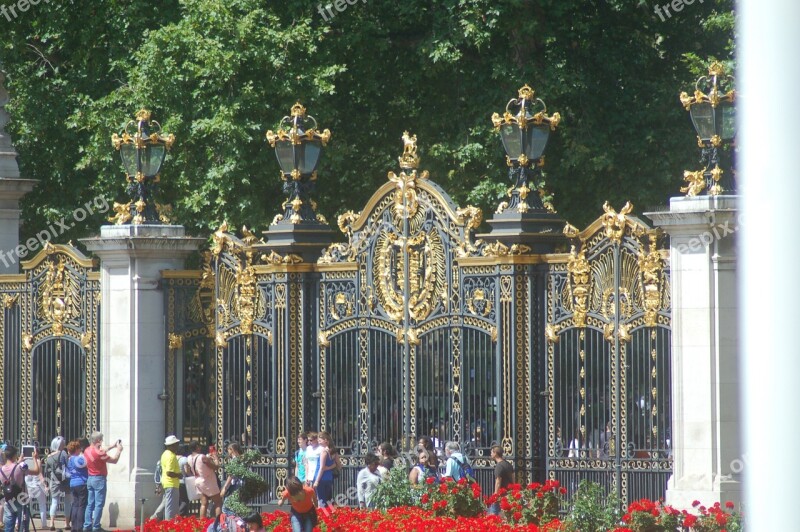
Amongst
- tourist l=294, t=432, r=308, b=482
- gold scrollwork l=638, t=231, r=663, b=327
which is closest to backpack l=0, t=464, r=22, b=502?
tourist l=294, t=432, r=308, b=482

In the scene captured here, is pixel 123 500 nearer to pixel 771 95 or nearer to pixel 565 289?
pixel 565 289

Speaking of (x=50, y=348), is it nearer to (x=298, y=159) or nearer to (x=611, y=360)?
(x=298, y=159)

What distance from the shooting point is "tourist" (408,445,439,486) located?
474 inches

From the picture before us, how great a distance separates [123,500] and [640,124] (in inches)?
384

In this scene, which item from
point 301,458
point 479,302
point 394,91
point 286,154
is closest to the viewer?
point 479,302

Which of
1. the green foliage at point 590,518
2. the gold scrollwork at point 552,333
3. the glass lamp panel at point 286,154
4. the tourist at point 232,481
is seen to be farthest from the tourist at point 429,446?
the glass lamp panel at point 286,154

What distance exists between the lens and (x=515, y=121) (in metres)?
12.2

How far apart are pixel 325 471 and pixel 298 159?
313 cm

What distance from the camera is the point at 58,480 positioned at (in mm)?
15250

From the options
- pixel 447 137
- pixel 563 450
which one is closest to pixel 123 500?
pixel 563 450

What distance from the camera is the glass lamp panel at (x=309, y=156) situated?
44.9ft

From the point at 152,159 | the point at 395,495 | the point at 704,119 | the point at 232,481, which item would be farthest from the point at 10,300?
the point at 704,119

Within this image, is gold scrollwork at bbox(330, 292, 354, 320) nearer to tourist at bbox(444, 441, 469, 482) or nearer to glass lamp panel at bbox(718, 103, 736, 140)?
tourist at bbox(444, 441, 469, 482)

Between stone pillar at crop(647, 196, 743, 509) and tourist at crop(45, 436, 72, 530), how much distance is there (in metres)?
7.32
